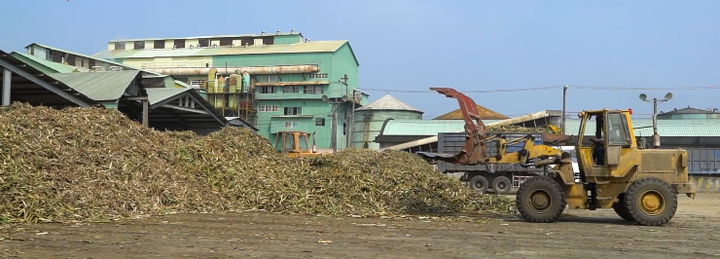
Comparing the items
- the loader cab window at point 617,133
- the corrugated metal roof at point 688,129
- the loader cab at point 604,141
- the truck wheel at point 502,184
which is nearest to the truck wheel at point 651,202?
the loader cab at point 604,141

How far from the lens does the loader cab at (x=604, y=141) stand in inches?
474

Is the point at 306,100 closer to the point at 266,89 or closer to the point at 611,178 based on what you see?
the point at 266,89

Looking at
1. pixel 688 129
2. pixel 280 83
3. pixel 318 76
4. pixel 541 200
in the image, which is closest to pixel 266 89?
pixel 280 83

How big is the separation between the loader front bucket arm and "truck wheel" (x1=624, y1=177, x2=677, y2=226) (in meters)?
2.96

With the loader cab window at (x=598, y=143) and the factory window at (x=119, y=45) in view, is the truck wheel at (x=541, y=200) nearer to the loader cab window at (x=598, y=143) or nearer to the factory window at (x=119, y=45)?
the loader cab window at (x=598, y=143)

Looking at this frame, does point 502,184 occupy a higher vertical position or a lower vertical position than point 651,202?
lower

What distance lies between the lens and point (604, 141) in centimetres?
1212

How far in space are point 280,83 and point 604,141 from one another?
57736 mm

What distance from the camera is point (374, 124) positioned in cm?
5984

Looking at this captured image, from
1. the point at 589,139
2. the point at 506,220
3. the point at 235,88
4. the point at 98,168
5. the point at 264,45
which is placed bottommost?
the point at 506,220

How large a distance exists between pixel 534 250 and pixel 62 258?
6128 mm

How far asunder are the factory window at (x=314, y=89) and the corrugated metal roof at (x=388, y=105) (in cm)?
645

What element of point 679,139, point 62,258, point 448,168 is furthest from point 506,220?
point 679,139

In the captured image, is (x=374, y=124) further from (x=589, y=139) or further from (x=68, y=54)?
(x=589, y=139)
